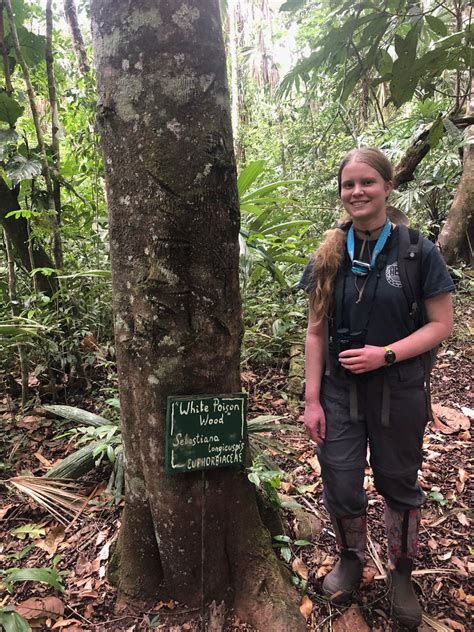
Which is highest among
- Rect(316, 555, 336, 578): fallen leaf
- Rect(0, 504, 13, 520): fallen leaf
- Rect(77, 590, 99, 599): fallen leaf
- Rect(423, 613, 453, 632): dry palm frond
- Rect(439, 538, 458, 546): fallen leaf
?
Rect(0, 504, 13, 520): fallen leaf

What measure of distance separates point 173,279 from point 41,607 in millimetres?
1458

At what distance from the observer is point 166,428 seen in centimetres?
151

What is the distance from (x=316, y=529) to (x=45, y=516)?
59.1 inches

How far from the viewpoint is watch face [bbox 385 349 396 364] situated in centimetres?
158

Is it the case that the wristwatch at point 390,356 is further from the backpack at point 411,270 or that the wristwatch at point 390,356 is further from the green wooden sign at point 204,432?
the green wooden sign at point 204,432

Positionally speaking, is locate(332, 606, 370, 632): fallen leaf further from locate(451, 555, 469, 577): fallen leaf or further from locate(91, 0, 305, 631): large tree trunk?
locate(451, 555, 469, 577): fallen leaf

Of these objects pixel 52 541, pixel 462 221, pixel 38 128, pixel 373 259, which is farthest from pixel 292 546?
pixel 462 221

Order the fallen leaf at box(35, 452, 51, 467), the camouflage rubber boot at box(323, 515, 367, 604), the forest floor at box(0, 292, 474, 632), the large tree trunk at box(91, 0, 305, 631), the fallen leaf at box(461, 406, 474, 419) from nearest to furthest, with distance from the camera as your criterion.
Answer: the large tree trunk at box(91, 0, 305, 631), the forest floor at box(0, 292, 474, 632), the camouflage rubber boot at box(323, 515, 367, 604), the fallen leaf at box(35, 452, 51, 467), the fallen leaf at box(461, 406, 474, 419)

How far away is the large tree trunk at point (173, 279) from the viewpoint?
1389 millimetres

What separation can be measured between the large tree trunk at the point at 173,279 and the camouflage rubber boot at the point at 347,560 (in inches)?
8.5

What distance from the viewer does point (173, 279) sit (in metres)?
1.47

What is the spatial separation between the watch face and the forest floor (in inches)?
35.4

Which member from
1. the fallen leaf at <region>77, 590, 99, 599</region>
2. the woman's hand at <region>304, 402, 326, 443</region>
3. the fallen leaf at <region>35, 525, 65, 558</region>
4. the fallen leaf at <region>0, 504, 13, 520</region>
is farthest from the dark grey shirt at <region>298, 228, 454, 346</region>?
the fallen leaf at <region>0, 504, 13, 520</region>

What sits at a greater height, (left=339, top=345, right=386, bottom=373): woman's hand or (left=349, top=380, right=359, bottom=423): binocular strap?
(left=339, top=345, right=386, bottom=373): woman's hand
